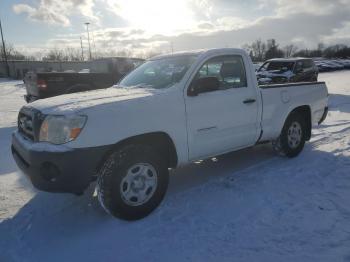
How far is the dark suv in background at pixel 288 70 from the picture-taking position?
15.4 meters

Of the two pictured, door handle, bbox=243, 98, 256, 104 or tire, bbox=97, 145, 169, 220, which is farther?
door handle, bbox=243, 98, 256, 104

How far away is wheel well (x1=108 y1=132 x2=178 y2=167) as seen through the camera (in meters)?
3.77

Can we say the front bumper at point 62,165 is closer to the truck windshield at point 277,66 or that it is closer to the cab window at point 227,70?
the cab window at point 227,70

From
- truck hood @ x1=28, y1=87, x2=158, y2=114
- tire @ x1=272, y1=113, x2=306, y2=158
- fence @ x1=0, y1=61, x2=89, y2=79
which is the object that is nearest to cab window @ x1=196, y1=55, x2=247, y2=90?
truck hood @ x1=28, y1=87, x2=158, y2=114

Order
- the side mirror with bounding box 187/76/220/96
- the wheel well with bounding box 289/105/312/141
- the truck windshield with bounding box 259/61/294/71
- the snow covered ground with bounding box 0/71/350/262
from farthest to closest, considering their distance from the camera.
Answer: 1. the truck windshield with bounding box 259/61/294/71
2. the wheel well with bounding box 289/105/312/141
3. the side mirror with bounding box 187/76/220/96
4. the snow covered ground with bounding box 0/71/350/262

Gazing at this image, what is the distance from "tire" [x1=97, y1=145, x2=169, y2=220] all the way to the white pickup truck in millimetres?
11

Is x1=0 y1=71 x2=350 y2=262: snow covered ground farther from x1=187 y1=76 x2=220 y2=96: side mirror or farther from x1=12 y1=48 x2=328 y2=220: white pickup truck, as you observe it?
x1=187 y1=76 x2=220 y2=96: side mirror

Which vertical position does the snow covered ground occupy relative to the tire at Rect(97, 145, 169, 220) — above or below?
below

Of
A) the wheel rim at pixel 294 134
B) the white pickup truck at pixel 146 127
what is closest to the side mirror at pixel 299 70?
the wheel rim at pixel 294 134

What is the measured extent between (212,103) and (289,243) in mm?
1907

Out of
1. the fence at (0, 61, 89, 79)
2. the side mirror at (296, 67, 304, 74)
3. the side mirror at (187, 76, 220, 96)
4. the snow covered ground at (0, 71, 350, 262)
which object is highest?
the fence at (0, 61, 89, 79)

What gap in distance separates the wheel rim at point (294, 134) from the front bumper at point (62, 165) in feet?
11.7

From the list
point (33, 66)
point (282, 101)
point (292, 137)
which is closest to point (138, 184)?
point (282, 101)

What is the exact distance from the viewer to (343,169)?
5.22 m
